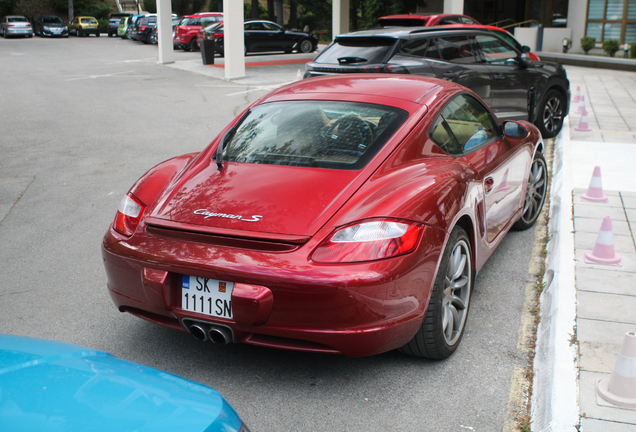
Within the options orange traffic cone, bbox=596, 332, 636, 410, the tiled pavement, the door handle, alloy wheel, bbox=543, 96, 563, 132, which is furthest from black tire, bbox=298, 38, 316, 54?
orange traffic cone, bbox=596, 332, 636, 410

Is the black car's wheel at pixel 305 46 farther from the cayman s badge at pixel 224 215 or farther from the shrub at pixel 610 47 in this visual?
the cayman s badge at pixel 224 215

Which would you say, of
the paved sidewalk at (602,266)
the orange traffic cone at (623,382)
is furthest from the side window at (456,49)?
the orange traffic cone at (623,382)

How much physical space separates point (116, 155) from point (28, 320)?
534 cm

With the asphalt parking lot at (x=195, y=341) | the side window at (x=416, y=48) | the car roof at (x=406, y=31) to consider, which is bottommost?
the asphalt parking lot at (x=195, y=341)

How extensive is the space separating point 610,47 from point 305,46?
12.9 metres

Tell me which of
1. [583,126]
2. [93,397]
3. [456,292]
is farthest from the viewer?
[583,126]

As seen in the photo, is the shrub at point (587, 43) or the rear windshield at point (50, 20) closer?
the shrub at point (587, 43)

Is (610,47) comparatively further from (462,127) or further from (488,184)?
(488,184)

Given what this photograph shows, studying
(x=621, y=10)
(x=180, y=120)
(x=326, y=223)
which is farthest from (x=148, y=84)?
(x=621, y=10)

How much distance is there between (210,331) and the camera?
Answer: 2986 mm

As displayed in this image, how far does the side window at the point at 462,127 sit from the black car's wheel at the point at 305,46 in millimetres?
24743

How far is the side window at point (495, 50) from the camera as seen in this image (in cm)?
872

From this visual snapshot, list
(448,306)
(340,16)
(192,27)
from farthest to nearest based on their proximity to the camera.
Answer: (192,27) < (340,16) < (448,306)

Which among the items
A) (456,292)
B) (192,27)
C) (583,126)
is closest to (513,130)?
(456,292)
